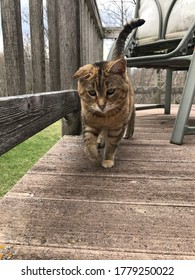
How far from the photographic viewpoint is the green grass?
2.78m

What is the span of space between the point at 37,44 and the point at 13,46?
1.23 ft

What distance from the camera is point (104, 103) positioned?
1632 millimetres

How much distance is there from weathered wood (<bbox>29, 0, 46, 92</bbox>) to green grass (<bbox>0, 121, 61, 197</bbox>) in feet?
4.35

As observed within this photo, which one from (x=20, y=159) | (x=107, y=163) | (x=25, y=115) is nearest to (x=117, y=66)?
(x=107, y=163)

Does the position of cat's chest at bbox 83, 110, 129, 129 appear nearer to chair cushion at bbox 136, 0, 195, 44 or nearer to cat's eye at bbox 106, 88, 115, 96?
cat's eye at bbox 106, 88, 115, 96

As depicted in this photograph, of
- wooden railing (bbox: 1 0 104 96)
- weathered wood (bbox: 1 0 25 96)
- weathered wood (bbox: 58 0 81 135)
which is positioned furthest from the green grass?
weathered wood (bbox: 1 0 25 96)

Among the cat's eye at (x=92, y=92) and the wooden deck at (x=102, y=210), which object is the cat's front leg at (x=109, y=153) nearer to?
the wooden deck at (x=102, y=210)

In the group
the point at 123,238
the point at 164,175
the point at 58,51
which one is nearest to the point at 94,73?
the point at 58,51

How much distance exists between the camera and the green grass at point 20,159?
109 inches

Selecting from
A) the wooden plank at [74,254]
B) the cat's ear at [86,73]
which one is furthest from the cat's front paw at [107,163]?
the wooden plank at [74,254]

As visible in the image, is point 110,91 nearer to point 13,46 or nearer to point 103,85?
point 103,85

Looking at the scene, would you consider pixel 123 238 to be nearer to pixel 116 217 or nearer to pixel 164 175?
pixel 116 217

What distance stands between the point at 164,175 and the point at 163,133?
1.10 metres

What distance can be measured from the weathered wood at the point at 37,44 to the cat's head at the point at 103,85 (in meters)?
0.22
